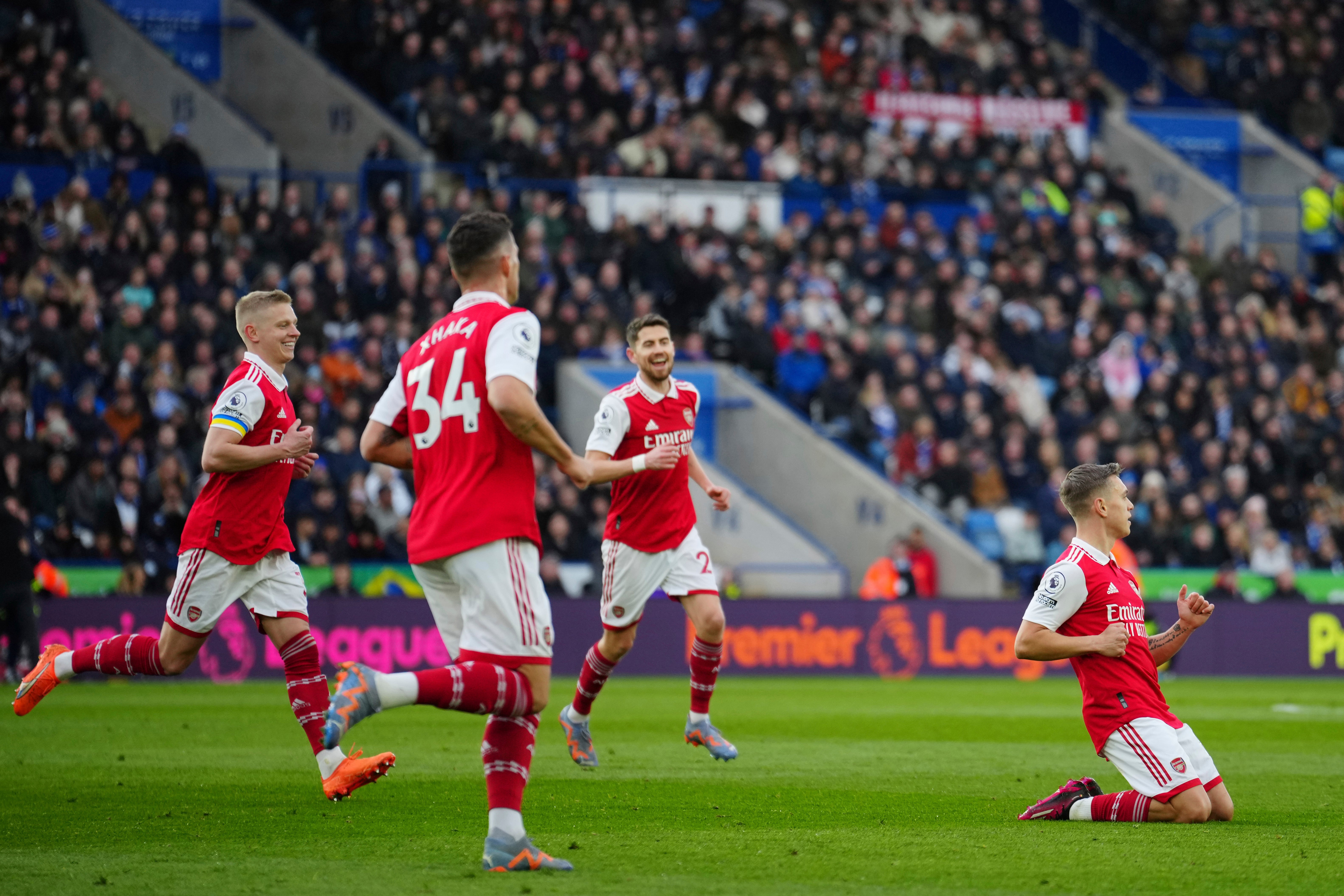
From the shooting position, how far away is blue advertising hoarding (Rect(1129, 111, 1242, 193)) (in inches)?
1364

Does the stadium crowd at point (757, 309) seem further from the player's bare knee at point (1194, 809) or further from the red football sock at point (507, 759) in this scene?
the red football sock at point (507, 759)

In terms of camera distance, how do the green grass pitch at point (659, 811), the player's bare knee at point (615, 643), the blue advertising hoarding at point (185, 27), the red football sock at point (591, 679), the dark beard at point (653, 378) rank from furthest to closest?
the blue advertising hoarding at point (185, 27), the dark beard at point (653, 378), the player's bare knee at point (615, 643), the red football sock at point (591, 679), the green grass pitch at point (659, 811)

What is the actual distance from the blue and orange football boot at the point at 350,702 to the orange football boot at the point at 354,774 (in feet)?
4.78

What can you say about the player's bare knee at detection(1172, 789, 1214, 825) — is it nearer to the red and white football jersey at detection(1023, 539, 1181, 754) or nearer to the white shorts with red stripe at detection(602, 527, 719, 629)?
the red and white football jersey at detection(1023, 539, 1181, 754)

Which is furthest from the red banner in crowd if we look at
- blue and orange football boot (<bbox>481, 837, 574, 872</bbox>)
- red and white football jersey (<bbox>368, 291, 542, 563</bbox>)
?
blue and orange football boot (<bbox>481, 837, 574, 872</bbox>)

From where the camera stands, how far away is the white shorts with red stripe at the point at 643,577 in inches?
420

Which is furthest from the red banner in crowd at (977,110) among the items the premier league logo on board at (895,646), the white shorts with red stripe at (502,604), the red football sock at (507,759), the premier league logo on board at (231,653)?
the red football sock at (507,759)

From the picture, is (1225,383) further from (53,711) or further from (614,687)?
(53,711)

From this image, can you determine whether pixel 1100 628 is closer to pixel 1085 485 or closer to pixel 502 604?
pixel 1085 485

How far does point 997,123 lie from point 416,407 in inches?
1081

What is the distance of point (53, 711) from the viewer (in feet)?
48.9

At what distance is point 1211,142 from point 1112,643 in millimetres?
29312

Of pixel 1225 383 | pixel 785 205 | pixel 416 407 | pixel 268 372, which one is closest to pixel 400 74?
pixel 785 205

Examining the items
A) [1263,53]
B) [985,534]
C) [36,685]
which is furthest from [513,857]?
[1263,53]
